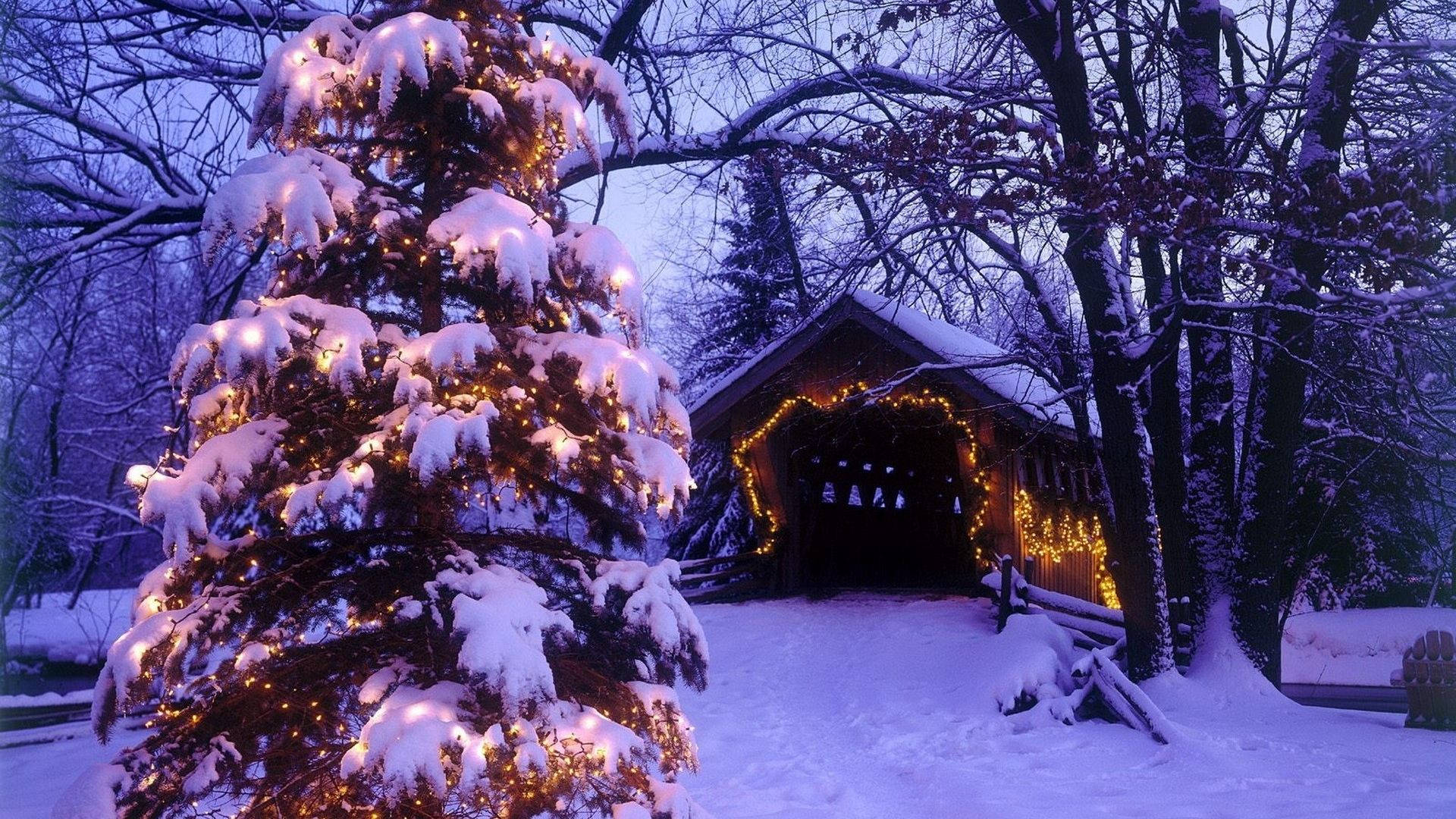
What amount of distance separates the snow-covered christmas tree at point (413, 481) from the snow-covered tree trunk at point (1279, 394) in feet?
23.2

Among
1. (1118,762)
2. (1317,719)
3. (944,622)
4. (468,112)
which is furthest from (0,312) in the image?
(1317,719)

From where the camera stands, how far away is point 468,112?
15.3 feet

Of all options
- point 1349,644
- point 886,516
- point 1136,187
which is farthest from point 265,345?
point 1349,644

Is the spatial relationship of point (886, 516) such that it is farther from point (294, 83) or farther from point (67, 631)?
point (67, 631)

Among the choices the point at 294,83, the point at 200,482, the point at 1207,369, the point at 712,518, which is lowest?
the point at 712,518

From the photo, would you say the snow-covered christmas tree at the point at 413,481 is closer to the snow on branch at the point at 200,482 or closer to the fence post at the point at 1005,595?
the snow on branch at the point at 200,482

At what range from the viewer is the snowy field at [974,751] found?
6.07m

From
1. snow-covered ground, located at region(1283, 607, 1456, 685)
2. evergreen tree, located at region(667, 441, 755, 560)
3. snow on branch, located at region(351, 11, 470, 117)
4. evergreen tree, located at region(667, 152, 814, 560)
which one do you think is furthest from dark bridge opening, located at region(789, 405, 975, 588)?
snow on branch, located at region(351, 11, 470, 117)

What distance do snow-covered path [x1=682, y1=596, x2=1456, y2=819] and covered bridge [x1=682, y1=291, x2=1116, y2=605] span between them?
245cm

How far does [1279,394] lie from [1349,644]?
17.6 meters

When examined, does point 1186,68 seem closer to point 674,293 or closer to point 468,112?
point 468,112

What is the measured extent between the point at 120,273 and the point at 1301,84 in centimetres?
1741

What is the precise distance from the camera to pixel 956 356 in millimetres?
11180

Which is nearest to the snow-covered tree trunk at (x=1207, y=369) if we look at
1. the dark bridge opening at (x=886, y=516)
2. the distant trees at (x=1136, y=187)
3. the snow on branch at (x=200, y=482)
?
the distant trees at (x=1136, y=187)
